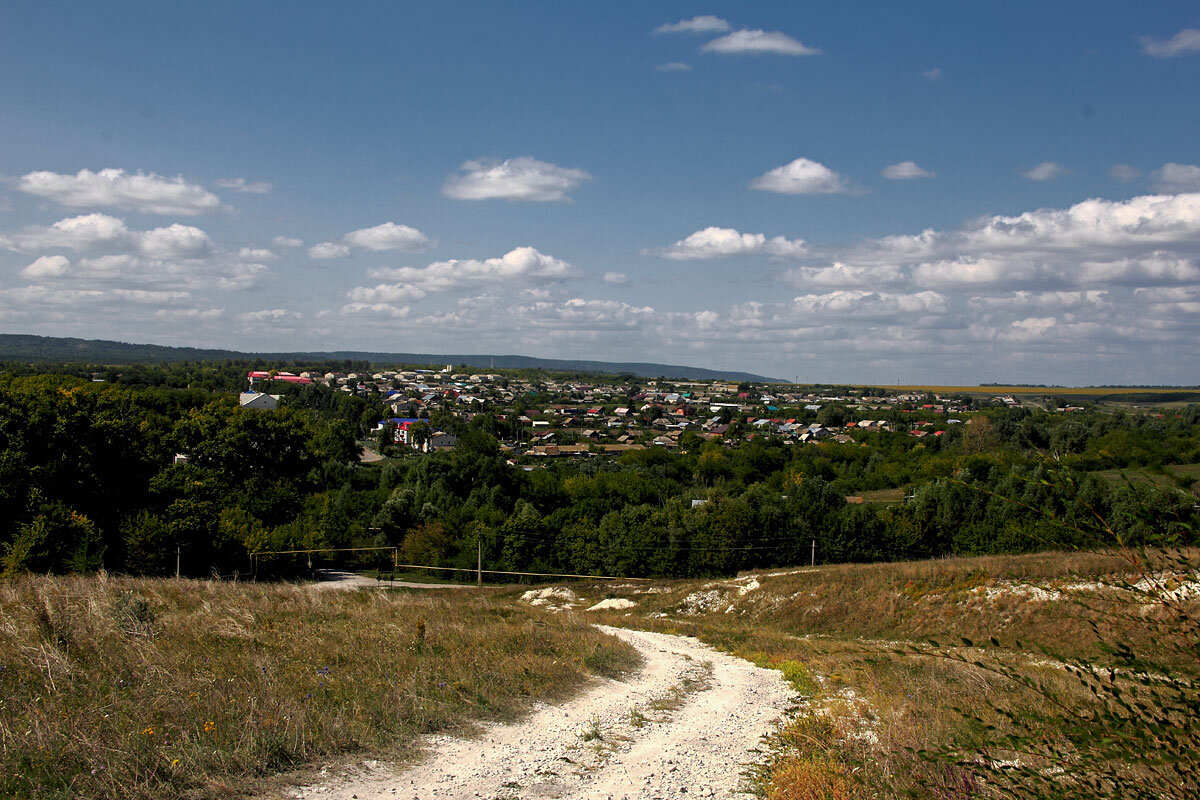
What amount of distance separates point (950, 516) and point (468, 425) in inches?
3393

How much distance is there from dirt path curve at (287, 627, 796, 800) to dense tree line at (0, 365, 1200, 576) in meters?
3.85

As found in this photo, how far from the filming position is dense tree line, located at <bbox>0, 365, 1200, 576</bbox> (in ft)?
79.3

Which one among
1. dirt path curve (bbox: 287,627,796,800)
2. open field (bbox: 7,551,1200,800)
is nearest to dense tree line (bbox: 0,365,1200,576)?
open field (bbox: 7,551,1200,800)

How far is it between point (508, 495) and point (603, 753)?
6554 cm

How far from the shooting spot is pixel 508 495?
72875 mm

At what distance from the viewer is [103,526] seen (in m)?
29.5

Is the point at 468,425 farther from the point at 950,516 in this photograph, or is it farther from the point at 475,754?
the point at 475,754

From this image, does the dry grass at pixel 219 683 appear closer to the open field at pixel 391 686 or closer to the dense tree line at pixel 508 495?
the open field at pixel 391 686

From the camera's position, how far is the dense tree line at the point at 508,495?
24156 millimetres

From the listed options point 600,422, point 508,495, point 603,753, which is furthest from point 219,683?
point 600,422

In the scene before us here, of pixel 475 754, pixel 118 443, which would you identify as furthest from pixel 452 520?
pixel 475 754

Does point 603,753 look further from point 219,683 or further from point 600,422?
point 600,422

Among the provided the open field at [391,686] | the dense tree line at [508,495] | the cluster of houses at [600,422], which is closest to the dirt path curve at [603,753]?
the open field at [391,686]

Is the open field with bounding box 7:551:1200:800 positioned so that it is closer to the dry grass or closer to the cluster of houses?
the dry grass
